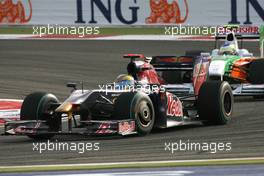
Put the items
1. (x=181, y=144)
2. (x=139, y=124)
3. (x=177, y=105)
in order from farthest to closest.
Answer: (x=177, y=105) → (x=139, y=124) → (x=181, y=144)

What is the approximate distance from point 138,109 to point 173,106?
1079mm

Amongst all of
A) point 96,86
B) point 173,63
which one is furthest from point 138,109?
point 96,86

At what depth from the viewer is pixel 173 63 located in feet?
48.1

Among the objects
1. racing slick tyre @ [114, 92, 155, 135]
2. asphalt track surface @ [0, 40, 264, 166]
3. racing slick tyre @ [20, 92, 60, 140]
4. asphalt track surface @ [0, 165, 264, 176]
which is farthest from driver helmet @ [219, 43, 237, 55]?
asphalt track surface @ [0, 165, 264, 176]

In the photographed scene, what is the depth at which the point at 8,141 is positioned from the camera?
1199cm

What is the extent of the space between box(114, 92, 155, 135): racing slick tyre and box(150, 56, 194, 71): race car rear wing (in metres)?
2.39

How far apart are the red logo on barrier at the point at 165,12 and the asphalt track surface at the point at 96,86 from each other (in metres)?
3.22

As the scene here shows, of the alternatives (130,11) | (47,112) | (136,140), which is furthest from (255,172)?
(130,11)

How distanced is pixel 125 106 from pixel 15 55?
15.3 metres

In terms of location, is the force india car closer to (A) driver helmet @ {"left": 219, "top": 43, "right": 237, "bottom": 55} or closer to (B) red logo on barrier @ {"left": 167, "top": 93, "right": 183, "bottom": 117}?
(B) red logo on barrier @ {"left": 167, "top": 93, "right": 183, "bottom": 117}

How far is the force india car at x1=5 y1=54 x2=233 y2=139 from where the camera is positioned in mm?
11641

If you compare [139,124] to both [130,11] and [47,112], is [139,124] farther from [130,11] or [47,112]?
[130,11]

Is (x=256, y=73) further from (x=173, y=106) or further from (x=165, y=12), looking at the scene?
(x=165, y=12)

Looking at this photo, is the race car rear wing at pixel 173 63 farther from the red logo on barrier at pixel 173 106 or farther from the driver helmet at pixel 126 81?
the driver helmet at pixel 126 81
